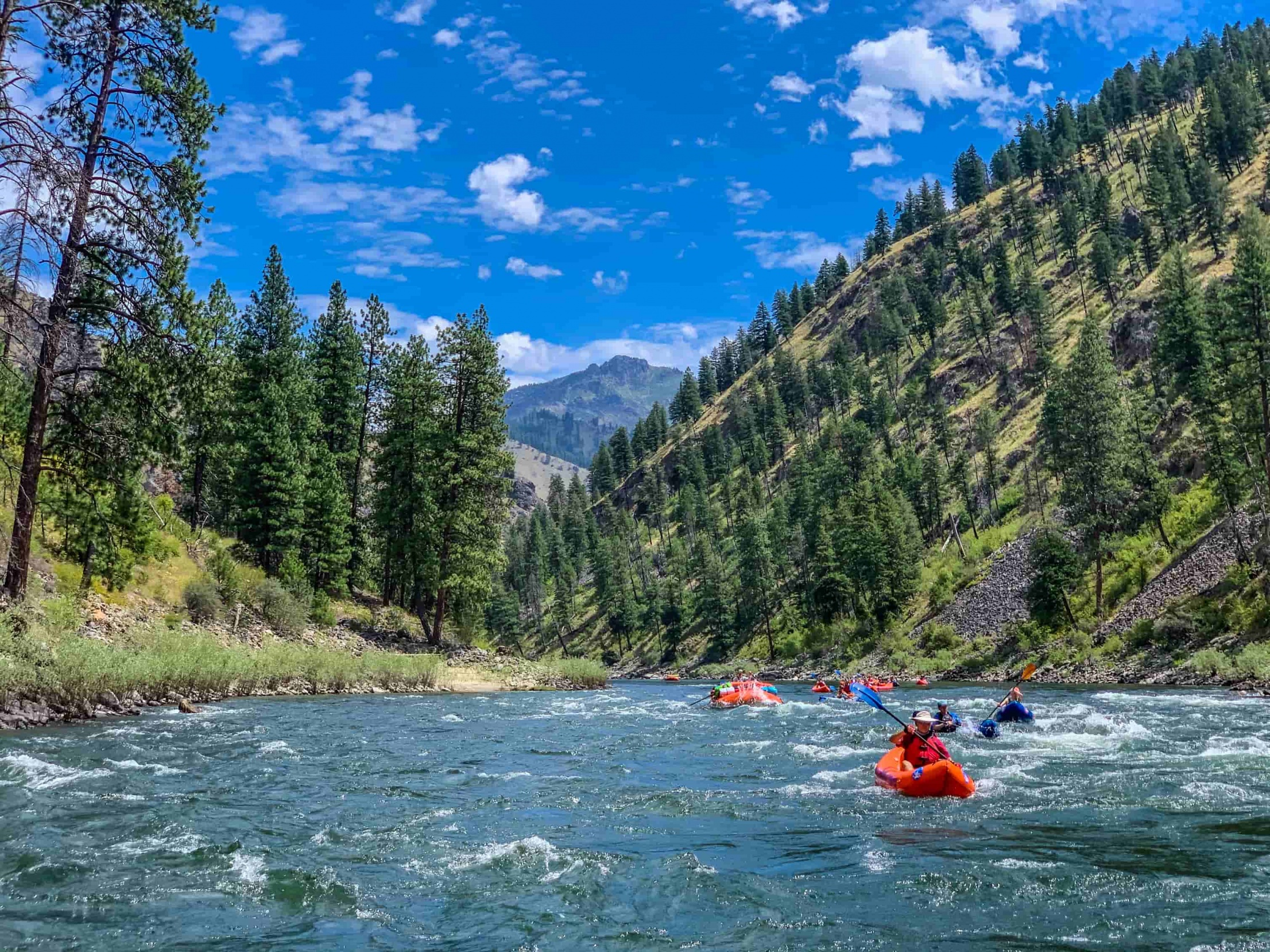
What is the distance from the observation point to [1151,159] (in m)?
118

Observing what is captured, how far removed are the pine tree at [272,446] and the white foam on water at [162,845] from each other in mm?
28789

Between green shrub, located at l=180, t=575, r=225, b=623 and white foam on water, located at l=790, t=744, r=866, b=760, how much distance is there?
71.6 ft

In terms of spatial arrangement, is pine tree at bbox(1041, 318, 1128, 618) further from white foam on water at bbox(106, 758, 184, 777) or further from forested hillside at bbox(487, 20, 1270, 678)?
white foam on water at bbox(106, 758, 184, 777)

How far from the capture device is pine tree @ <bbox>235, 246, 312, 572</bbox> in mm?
39188

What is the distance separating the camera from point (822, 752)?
19.6m

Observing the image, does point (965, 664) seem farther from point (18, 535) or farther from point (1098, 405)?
point (18, 535)

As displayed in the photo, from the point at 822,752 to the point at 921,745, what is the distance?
4.78 metres

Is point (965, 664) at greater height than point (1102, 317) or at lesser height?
lesser

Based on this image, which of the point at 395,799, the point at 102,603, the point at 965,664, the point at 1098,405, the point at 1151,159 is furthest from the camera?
the point at 1151,159

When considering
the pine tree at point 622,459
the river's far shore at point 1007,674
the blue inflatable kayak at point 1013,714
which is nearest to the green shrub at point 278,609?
the blue inflatable kayak at point 1013,714

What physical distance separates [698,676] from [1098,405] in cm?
4940

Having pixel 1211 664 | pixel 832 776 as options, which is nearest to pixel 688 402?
pixel 1211 664

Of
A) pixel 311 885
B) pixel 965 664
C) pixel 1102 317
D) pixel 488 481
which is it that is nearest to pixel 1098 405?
pixel 965 664

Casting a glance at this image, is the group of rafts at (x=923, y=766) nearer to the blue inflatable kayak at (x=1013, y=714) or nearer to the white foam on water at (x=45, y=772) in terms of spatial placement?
the blue inflatable kayak at (x=1013, y=714)
